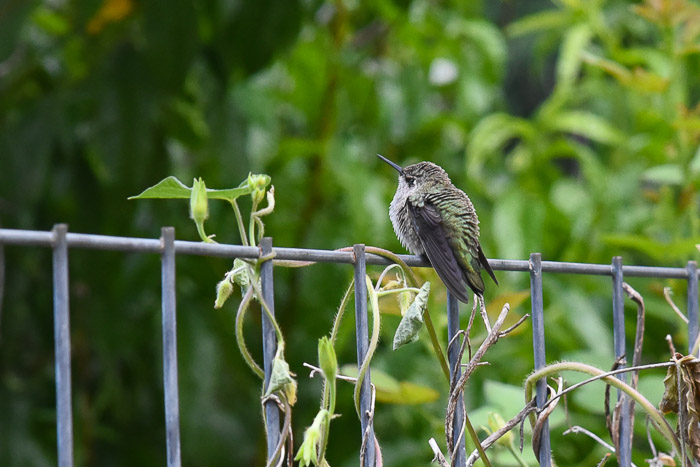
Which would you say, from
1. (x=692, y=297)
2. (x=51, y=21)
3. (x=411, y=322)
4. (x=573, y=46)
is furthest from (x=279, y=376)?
(x=573, y=46)

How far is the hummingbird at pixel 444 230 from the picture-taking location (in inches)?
46.5

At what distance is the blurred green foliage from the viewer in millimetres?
2203

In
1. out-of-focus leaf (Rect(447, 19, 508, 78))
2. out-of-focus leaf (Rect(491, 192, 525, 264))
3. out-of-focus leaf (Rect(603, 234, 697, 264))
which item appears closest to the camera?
out-of-focus leaf (Rect(603, 234, 697, 264))

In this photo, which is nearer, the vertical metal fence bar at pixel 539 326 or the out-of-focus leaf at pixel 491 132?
the vertical metal fence bar at pixel 539 326

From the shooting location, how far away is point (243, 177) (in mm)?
2348

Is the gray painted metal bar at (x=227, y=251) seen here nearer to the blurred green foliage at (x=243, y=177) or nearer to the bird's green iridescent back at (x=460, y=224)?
the bird's green iridescent back at (x=460, y=224)

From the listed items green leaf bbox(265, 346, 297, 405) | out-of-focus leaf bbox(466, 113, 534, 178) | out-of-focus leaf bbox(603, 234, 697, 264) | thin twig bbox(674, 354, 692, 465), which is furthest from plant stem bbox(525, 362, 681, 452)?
out-of-focus leaf bbox(466, 113, 534, 178)

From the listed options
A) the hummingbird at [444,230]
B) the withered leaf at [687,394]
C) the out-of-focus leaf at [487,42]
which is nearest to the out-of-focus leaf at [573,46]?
the out-of-focus leaf at [487,42]

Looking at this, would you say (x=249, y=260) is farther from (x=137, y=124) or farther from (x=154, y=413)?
(x=154, y=413)

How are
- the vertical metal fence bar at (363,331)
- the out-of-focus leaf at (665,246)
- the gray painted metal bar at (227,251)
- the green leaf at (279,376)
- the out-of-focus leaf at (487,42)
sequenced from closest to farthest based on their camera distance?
the gray painted metal bar at (227,251), the green leaf at (279,376), the vertical metal fence bar at (363,331), the out-of-focus leaf at (665,246), the out-of-focus leaf at (487,42)

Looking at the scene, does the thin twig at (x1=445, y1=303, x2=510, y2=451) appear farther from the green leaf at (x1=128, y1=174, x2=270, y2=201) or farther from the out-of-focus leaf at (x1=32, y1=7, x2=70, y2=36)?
the out-of-focus leaf at (x1=32, y1=7, x2=70, y2=36)

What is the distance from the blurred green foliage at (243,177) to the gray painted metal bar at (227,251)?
78 centimetres

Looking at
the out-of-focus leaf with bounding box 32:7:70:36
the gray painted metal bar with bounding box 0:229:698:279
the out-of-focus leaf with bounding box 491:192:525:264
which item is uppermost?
the out-of-focus leaf with bounding box 32:7:70:36

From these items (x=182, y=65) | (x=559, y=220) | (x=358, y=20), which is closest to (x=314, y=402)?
(x=559, y=220)
